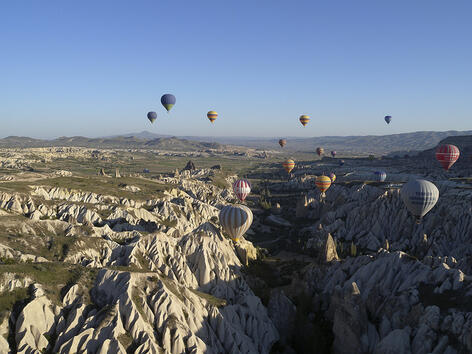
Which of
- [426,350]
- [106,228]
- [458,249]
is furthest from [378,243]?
[106,228]

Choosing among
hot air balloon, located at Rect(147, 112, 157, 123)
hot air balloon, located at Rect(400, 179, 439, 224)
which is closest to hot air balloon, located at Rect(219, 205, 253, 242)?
hot air balloon, located at Rect(400, 179, 439, 224)

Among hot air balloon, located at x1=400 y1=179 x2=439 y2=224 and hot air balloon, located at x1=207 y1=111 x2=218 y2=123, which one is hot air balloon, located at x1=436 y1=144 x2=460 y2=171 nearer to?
hot air balloon, located at x1=400 y1=179 x2=439 y2=224

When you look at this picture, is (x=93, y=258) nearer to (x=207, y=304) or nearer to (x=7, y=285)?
(x=7, y=285)

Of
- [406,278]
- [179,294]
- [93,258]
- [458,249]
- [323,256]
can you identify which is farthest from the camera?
[458,249]

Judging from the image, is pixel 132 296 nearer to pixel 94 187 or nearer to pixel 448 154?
pixel 94 187

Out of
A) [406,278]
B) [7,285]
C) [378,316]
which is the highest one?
[7,285]
